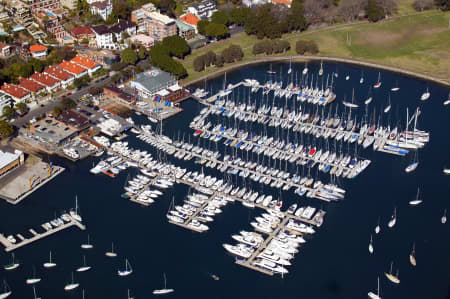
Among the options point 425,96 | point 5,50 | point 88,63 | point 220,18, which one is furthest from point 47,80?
point 425,96

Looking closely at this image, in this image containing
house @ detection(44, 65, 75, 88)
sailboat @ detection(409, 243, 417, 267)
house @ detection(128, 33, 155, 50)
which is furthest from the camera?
house @ detection(128, 33, 155, 50)

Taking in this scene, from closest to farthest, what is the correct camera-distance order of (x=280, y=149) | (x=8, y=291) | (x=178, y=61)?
(x=8, y=291) < (x=280, y=149) < (x=178, y=61)

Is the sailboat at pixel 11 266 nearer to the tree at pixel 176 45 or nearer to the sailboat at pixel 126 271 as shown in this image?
the sailboat at pixel 126 271

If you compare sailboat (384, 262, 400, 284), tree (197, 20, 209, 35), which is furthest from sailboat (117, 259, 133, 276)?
tree (197, 20, 209, 35)

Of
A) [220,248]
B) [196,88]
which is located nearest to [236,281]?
[220,248]

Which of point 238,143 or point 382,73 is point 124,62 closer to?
point 238,143

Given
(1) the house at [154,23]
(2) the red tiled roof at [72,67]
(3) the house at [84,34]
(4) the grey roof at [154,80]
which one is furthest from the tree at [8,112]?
(1) the house at [154,23]

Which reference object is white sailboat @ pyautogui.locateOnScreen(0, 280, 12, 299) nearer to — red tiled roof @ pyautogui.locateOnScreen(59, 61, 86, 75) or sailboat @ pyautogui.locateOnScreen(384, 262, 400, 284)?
sailboat @ pyautogui.locateOnScreen(384, 262, 400, 284)
